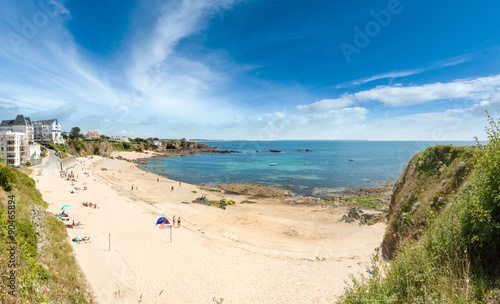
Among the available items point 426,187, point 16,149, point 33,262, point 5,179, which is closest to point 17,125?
point 16,149

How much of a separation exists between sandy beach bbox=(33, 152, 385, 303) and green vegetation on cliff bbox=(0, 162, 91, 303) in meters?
A: 2.03

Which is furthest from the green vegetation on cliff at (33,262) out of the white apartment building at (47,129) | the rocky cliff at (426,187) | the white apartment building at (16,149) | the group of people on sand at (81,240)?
the white apartment building at (47,129)

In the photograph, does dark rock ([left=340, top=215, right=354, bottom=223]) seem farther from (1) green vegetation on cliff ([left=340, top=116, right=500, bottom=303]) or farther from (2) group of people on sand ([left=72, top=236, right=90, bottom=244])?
(2) group of people on sand ([left=72, top=236, right=90, bottom=244])

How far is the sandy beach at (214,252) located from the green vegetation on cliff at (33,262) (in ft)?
6.65

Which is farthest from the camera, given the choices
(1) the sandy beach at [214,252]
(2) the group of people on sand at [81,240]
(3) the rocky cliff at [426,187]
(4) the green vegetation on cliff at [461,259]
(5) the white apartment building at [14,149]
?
(5) the white apartment building at [14,149]

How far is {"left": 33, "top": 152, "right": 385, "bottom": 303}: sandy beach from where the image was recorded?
12234 mm

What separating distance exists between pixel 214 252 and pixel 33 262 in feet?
35.2

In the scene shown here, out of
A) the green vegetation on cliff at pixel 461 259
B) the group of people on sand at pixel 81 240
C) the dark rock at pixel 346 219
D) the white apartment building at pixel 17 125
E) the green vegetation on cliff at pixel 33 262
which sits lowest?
the dark rock at pixel 346 219

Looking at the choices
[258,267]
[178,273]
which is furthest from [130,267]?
[258,267]

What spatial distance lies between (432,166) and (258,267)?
41.8ft

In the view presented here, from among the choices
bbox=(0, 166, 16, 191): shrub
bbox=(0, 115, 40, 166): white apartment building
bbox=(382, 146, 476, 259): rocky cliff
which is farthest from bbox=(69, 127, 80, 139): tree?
bbox=(382, 146, 476, 259): rocky cliff

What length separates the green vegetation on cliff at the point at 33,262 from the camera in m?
6.52

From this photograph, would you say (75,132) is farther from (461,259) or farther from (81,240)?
(461,259)

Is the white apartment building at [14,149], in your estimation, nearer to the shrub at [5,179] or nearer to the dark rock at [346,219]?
the shrub at [5,179]
